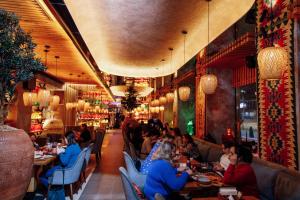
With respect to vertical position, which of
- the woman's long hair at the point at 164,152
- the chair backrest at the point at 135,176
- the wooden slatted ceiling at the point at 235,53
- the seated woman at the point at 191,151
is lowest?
the chair backrest at the point at 135,176

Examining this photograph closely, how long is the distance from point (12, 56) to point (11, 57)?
0.01 metres

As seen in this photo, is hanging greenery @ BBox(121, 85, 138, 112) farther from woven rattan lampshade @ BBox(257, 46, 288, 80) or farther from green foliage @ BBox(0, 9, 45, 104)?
green foliage @ BBox(0, 9, 45, 104)

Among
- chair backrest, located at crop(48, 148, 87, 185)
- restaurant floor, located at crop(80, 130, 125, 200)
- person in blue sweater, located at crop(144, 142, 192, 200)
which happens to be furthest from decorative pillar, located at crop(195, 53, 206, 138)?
person in blue sweater, located at crop(144, 142, 192, 200)

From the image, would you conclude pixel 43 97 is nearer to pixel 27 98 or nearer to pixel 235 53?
pixel 27 98

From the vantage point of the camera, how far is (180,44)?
8.45 m

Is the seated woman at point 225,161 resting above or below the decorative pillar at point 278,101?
below

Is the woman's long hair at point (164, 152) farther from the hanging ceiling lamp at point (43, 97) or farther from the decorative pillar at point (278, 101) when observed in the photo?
the hanging ceiling lamp at point (43, 97)

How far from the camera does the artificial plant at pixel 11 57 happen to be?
7.45 feet

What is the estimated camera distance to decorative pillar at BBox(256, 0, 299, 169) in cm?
366

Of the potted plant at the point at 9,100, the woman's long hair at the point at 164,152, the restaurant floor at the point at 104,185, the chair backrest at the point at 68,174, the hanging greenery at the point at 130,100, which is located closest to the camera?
the potted plant at the point at 9,100

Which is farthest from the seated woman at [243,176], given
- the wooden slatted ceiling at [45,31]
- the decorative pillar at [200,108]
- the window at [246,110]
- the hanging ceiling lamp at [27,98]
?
the hanging ceiling lamp at [27,98]

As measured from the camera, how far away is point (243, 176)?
3.10 meters

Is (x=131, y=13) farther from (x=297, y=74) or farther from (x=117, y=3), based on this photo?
(x=297, y=74)

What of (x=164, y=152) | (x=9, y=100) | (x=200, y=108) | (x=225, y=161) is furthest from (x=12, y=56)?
(x=200, y=108)
